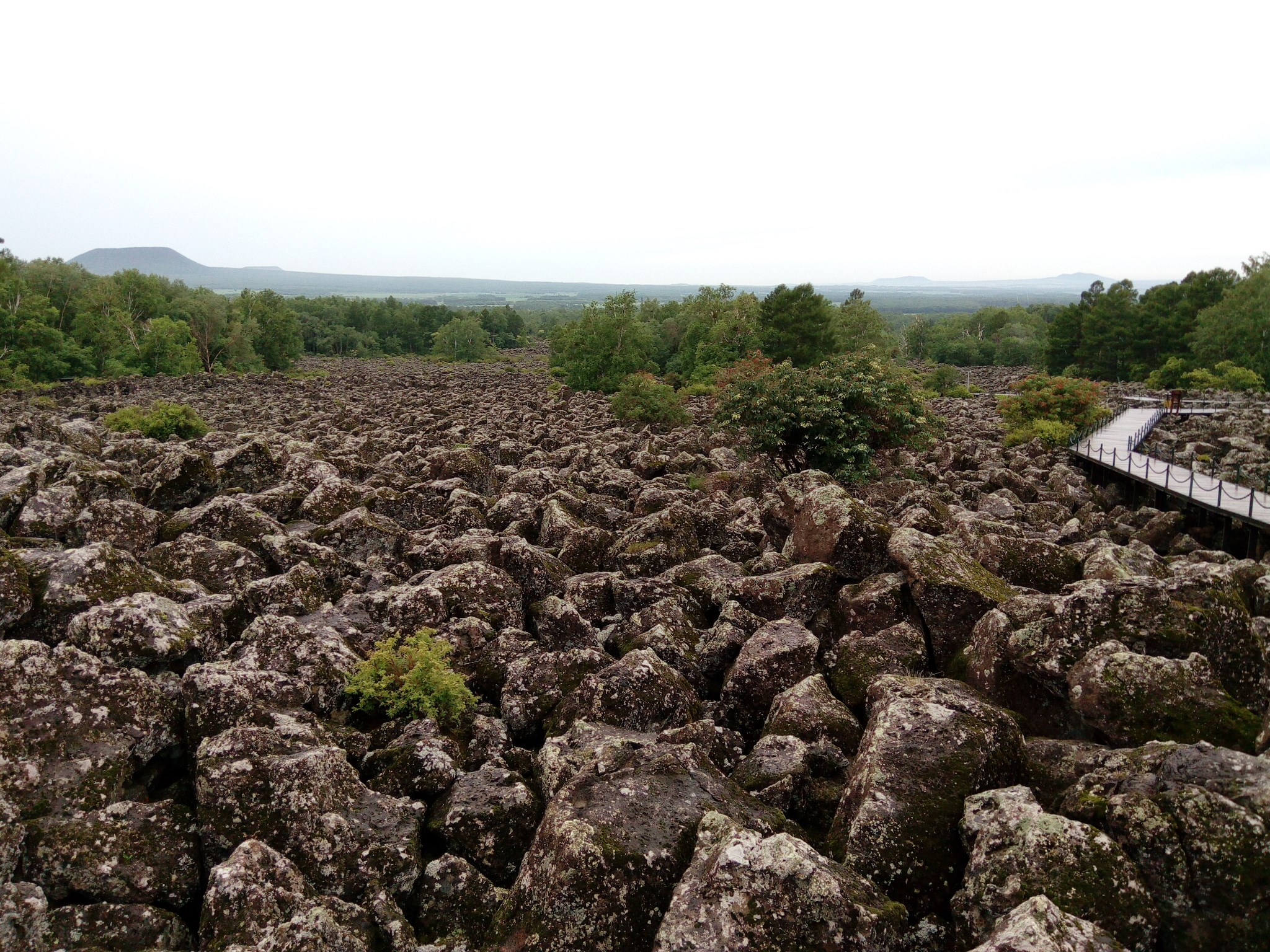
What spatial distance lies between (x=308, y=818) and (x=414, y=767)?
1.51m

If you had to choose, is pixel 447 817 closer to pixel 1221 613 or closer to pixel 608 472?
pixel 1221 613

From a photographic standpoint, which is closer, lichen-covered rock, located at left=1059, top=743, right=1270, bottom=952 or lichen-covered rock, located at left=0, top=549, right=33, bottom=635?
lichen-covered rock, located at left=1059, top=743, right=1270, bottom=952

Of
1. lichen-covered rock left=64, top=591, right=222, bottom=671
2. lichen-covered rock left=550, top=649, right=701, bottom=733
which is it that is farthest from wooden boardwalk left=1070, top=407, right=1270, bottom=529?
lichen-covered rock left=64, top=591, right=222, bottom=671

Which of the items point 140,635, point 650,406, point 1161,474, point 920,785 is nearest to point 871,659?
point 920,785

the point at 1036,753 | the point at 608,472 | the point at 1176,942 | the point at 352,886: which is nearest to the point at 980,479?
the point at 608,472

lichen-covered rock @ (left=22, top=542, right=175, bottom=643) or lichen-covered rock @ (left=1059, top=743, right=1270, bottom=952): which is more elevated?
lichen-covered rock @ (left=22, top=542, right=175, bottom=643)

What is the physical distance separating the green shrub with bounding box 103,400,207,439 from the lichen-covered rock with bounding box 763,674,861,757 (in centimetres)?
3463

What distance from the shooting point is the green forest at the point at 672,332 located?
71188 millimetres

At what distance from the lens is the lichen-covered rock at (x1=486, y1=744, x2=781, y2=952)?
20.4ft

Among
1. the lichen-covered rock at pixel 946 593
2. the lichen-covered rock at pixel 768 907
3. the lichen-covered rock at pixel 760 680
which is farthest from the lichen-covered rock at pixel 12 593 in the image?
the lichen-covered rock at pixel 946 593

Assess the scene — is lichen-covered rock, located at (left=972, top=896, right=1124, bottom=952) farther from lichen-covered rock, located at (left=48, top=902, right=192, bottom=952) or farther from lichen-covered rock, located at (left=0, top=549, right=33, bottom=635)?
lichen-covered rock, located at (left=0, top=549, right=33, bottom=635)

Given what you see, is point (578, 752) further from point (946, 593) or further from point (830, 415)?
point (830, 415)

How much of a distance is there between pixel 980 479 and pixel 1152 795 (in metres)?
24.1

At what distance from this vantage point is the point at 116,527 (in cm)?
1545
